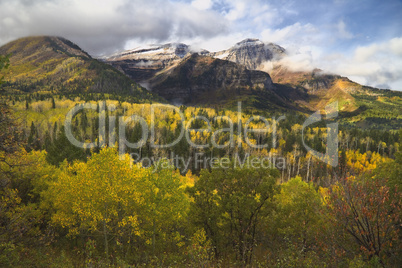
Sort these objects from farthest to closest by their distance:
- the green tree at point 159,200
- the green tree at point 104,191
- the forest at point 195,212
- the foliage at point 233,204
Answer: the green tree at point 159,200 < the green tree at point 104,191 < the foliage at point 233,204 < the forest at point 195,212

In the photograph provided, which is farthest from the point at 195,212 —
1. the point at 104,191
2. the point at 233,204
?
the point at 104,191

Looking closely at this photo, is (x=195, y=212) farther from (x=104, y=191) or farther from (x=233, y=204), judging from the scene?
(x=104, y=191)

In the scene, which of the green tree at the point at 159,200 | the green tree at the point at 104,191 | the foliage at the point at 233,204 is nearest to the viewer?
the foliage at the point at 233,204

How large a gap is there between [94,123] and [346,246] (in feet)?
452

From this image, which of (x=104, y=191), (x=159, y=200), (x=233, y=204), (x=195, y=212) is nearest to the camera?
(x=233, y=204)

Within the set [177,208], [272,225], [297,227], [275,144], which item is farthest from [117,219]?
[275,144]

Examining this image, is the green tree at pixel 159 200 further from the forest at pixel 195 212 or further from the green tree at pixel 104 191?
the green tree at pixel 104 191

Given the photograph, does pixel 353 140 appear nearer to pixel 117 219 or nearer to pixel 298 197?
pixel 298 197

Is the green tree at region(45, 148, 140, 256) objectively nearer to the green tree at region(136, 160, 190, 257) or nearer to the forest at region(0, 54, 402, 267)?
the forest at region(0, 54, 402, 267)

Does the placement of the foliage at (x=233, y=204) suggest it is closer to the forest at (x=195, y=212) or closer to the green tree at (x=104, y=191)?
the forest at (x=195, y=212)

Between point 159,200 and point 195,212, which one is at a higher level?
point 159,200

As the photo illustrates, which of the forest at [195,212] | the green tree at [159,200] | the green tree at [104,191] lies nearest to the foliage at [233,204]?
the forest at [195,212]

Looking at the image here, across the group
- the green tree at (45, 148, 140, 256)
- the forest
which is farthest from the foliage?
the green tree at (45, 148, 140, 256)

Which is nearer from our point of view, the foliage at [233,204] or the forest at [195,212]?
the forest at [195,212]
